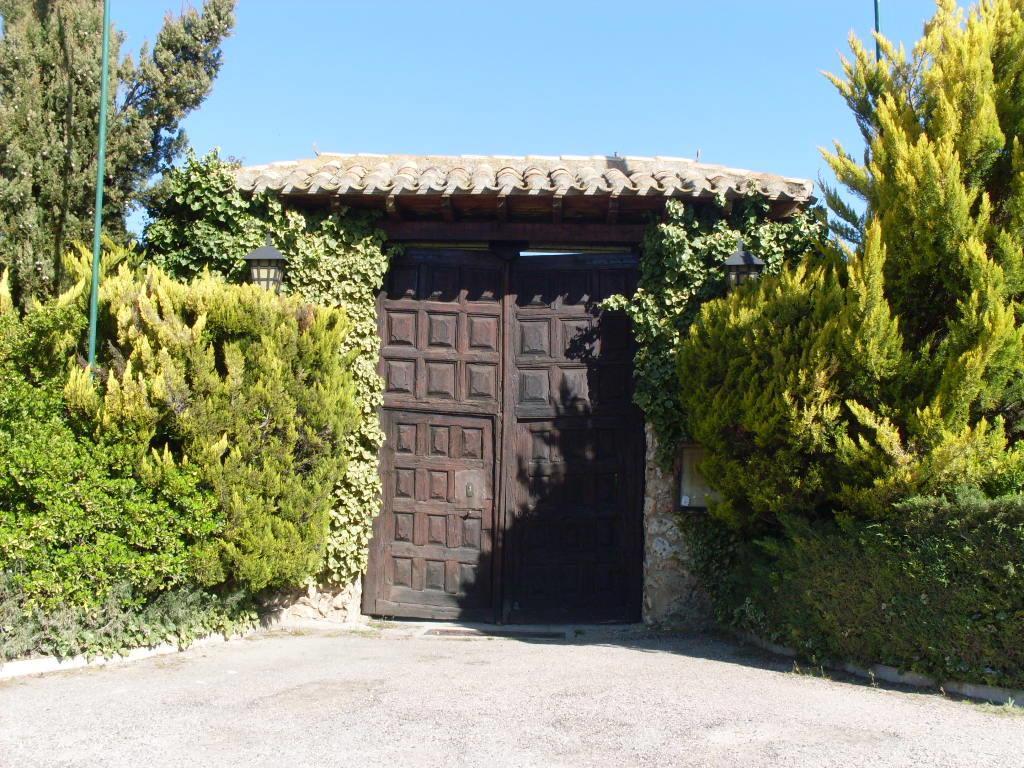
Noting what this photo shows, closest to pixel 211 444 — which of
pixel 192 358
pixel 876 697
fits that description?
pixel 192 358

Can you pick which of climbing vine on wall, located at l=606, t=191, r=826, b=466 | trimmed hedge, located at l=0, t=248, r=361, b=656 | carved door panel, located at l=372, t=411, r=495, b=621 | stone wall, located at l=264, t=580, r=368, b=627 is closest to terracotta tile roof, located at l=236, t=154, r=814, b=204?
climbing vine on wall, located at l=606, t=191, r=826, b=466

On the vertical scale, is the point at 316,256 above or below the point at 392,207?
below

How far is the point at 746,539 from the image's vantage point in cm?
750

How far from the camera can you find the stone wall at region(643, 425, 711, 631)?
7.95 m

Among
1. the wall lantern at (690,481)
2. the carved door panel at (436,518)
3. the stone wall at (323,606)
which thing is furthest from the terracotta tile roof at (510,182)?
the stone wall at (323,606)

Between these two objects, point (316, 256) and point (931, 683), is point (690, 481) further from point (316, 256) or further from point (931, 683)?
point (316, 256)

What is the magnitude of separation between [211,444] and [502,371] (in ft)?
8.96

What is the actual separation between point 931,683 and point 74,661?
550 centimetres

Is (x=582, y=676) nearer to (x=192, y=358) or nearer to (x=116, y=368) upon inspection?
(x=192, y=358)

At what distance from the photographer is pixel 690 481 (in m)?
7.90

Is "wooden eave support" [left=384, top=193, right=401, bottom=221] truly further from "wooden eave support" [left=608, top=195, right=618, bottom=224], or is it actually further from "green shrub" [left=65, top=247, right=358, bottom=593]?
"wooden eave support" [left=608, top=195, right=618, bottom=224]

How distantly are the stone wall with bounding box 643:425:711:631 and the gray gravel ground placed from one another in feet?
4.11

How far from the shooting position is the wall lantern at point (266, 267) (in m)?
7.85

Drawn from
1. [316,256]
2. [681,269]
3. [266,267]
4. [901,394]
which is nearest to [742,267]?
[681,269]
